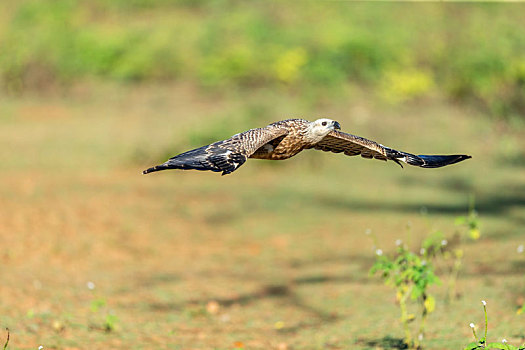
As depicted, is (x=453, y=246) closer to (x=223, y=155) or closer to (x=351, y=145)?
(x=351, y=145)

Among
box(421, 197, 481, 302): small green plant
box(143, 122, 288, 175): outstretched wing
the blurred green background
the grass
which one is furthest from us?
the blurred green background

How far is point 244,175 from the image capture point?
13.4m

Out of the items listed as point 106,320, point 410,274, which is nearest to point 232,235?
point 106,320

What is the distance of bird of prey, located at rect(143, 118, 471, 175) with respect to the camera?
14.1 feet

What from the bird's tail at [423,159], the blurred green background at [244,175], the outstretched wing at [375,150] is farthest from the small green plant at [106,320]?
the bird's tail at [423,159]

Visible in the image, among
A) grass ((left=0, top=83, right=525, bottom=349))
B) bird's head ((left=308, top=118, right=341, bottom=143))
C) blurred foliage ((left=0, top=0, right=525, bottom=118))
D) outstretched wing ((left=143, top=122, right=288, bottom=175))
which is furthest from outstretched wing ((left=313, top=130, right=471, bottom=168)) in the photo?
blurred foliage ((left=0, top=0, right=525, bottom=118))

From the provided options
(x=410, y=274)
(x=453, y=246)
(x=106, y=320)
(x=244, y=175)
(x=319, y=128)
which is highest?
(x=244, y=175)

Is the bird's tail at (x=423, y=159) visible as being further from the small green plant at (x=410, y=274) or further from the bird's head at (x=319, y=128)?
the small green plant at (x=410, y=274)

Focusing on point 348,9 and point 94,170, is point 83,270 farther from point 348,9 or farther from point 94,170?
point 348,9

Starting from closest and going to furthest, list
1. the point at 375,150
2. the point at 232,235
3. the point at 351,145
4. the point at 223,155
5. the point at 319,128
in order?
the point at 223,155 → the point at 319,128 → the point at 375,150 → the point at 351,145 → the point at 232,235

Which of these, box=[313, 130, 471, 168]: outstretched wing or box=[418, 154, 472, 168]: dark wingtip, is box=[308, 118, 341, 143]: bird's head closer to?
box=[313, 130, 471, 168]: outstretched wing

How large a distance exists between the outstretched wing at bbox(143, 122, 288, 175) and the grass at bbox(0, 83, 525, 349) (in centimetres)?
223

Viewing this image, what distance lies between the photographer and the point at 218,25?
25891 mm

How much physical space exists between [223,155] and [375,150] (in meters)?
1.32
